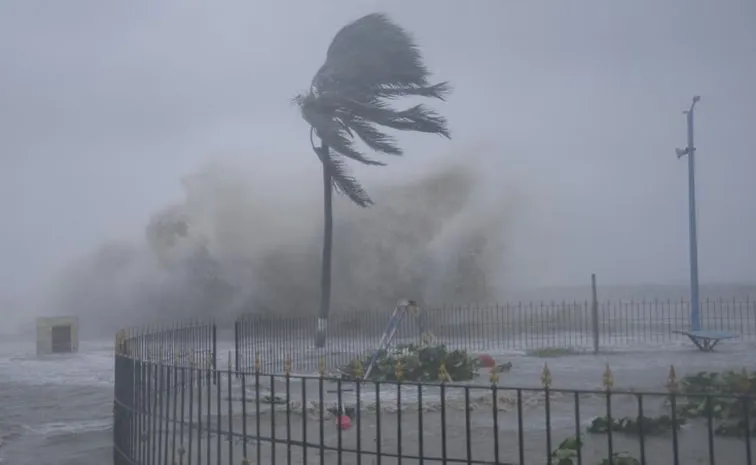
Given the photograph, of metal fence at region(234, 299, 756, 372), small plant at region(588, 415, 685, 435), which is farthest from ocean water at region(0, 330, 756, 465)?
small plant at region(588, 415, 685, 435)

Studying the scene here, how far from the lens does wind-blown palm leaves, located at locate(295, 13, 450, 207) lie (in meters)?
26.6

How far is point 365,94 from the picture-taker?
90.1 ft

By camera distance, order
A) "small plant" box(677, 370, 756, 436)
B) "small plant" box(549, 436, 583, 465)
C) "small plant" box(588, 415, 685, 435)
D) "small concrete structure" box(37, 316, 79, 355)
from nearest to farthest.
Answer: "small plant" box(549, 436, 583, 465) < "small plant" box(677, 370, 756, 436) < "small plant" box(588, 415, 685, 435) < "small concrete structure" box(37, 316, 79, 355)

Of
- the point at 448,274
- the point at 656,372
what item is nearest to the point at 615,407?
the point at 656,372

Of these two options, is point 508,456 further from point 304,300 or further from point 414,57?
point 304,300

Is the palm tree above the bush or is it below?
above

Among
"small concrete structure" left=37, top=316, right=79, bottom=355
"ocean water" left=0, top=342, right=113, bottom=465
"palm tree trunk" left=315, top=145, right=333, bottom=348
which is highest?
"palm tree trunk" left=315, top=145, right=333, bottom=348

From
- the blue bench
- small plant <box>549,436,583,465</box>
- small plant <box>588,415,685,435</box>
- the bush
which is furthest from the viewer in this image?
the blue bench

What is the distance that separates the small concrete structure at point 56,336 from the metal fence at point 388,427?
15802mm

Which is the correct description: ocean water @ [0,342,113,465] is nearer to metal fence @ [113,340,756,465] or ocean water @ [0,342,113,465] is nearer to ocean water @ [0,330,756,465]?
ocean water @ [0,330,756,465]

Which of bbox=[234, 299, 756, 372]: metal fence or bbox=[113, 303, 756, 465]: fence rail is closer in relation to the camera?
bbox=[113, 303, 756, 465]: fence rail

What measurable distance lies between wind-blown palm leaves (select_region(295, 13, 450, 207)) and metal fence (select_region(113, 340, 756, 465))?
14058 mm

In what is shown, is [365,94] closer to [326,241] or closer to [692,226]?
[326,241]

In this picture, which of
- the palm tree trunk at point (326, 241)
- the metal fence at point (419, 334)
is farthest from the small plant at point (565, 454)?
the palm tree trunk at point (326, 241)
